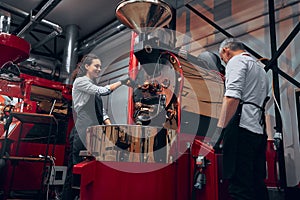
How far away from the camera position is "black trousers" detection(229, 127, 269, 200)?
144cm

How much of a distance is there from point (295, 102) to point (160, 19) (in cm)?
140

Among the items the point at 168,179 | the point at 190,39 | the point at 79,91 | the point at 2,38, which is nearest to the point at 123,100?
the point at 190,39

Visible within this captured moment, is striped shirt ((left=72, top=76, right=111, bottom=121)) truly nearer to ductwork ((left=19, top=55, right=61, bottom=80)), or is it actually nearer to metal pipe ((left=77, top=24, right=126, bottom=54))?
metal pipe ((left=77, top=24, right=126, bottom=54))

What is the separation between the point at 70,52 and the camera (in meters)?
5.25

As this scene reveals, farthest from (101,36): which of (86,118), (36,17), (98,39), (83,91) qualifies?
(86,118)

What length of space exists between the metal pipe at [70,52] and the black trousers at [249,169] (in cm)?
415

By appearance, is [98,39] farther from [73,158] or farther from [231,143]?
[231,143]

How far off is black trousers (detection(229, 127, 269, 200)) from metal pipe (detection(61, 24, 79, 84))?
415 centimetres

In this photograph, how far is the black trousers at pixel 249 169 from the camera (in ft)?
4.74

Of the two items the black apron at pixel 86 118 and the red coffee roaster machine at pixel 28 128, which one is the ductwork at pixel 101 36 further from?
the black apron at pixel 86 118

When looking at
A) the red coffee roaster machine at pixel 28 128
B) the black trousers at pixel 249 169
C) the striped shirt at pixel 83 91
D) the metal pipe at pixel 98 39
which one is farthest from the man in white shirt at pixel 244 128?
the metal pipe at pixel 98 39

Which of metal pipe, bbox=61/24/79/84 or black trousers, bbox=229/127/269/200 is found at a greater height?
metal pipe, bbox=61/24/79/84

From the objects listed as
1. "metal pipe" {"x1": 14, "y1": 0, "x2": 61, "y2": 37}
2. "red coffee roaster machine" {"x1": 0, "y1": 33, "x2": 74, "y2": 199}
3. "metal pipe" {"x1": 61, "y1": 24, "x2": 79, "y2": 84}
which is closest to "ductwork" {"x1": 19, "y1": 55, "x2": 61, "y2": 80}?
"metal pipe" {"x1": 61, "y1": 24, "x2": 79, "y2": 84}

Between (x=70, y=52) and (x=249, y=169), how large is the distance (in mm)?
4478
